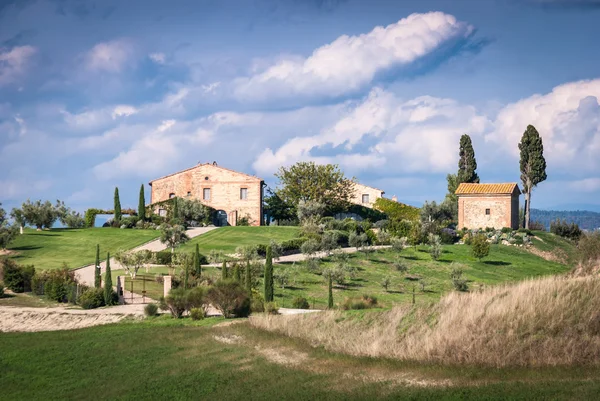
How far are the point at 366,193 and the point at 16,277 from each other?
56.7 metres

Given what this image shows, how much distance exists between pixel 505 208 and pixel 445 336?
56.0 metres

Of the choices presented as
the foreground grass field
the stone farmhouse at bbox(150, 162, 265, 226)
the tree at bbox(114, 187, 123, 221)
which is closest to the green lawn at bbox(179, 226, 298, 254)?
the stone farmhouse at bbox(150, 162, 265, 226)

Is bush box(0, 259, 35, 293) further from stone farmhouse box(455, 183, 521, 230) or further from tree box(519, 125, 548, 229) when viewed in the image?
tree box(519, 125, 548, 229)

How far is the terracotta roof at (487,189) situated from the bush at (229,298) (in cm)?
4690

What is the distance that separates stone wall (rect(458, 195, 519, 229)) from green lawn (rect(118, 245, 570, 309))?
30.6 feet

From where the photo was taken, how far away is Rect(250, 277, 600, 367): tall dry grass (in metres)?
17.7

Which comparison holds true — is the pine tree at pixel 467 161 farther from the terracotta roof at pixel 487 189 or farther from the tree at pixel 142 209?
the tree at pixel 142 209

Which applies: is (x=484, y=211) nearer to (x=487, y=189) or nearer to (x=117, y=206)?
(x=487, y=189)

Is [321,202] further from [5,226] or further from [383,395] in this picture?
[383,395]

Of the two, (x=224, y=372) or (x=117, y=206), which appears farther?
(x=117, y=206)

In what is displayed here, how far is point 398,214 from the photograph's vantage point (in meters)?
86.6

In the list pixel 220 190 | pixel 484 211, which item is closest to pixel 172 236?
pixel 220 190

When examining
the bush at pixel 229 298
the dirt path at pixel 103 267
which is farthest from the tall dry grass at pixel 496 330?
the dirt path at pixel 103 267

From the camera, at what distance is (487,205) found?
7262 cm
